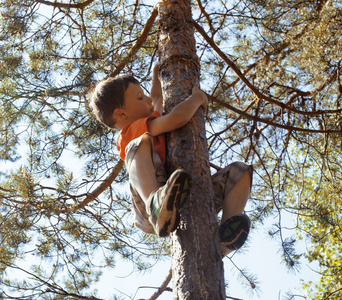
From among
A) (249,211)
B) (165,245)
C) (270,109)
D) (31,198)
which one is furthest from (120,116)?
(270,109)

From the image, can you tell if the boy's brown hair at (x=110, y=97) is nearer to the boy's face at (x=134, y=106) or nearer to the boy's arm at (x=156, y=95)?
the boy's face at (x=134, y=106)

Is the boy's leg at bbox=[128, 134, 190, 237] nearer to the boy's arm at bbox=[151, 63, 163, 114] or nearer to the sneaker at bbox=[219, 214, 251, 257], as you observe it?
the sneaker at bbox=[219, 214, 251, 257]

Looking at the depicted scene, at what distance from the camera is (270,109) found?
4062 millimetres

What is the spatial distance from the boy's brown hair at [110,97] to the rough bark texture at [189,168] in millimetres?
229

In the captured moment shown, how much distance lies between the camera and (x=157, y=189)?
1.59 metres

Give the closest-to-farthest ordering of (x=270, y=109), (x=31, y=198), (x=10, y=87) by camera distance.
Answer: (x=31, y=198), (x=10, y=87), (x=270, y=109)

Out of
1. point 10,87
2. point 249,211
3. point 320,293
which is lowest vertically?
point 249,211

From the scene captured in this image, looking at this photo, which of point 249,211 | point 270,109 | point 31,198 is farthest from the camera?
point 270,109

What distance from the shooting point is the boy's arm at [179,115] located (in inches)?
66.0

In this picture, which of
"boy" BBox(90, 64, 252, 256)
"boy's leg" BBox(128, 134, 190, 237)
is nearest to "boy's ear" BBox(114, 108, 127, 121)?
"boy" BBox(90, 64, 252, 256)

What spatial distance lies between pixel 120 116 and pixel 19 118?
50.1 inches

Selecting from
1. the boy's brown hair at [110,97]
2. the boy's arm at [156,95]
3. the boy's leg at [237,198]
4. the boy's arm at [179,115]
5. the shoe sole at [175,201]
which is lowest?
the shoe sole at [175,201]

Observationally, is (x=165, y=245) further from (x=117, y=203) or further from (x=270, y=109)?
(x=270, y=109)

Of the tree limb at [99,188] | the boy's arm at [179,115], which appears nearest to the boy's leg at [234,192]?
the boy's arm at [179,115]
